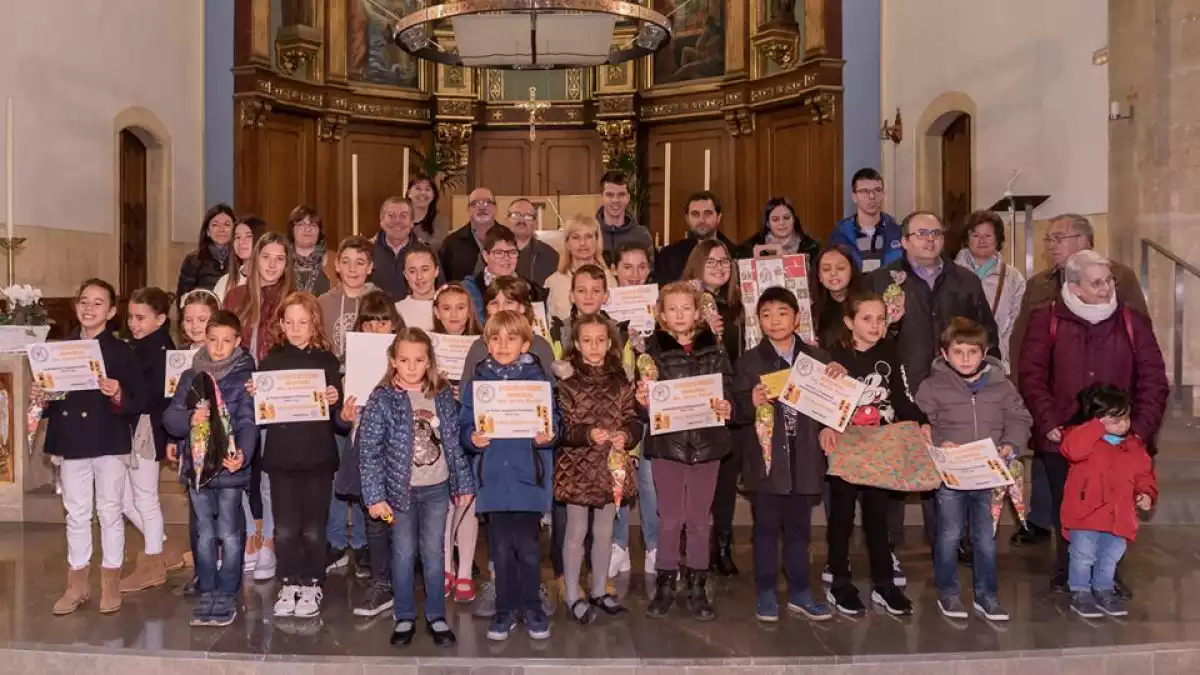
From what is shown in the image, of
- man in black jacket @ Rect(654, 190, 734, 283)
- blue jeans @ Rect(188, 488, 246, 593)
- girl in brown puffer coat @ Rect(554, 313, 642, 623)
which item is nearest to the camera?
girl in brown puffer coat @ Rect(554, 313, 642, 623)

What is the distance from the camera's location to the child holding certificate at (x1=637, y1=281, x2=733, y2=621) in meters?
4.80

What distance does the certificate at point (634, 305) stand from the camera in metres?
5.26

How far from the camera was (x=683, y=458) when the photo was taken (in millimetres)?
4781

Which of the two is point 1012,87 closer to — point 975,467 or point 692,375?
point 975,467

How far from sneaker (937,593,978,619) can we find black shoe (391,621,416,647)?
221 centimetres

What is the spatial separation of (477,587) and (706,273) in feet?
5.99

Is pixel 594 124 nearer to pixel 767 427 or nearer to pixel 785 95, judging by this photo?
pixel 785 95

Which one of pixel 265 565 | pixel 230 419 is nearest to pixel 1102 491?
pixel 230 419

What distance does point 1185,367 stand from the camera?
801 cm

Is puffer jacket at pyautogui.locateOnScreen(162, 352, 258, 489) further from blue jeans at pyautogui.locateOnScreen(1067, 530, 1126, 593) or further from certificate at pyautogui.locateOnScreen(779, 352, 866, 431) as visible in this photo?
blue jeans at pyautogui.locateOnScreen(1067, 530, 1126, 593)

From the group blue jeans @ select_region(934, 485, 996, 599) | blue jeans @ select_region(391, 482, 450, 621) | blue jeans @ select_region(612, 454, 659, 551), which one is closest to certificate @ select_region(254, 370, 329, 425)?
blue jeans @ select_region(391, 482, 450, 621)

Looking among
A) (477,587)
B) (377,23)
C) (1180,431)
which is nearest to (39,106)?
(377,23)

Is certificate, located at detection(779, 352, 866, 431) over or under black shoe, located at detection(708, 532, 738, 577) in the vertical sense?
over

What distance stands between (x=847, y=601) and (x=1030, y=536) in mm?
1851
